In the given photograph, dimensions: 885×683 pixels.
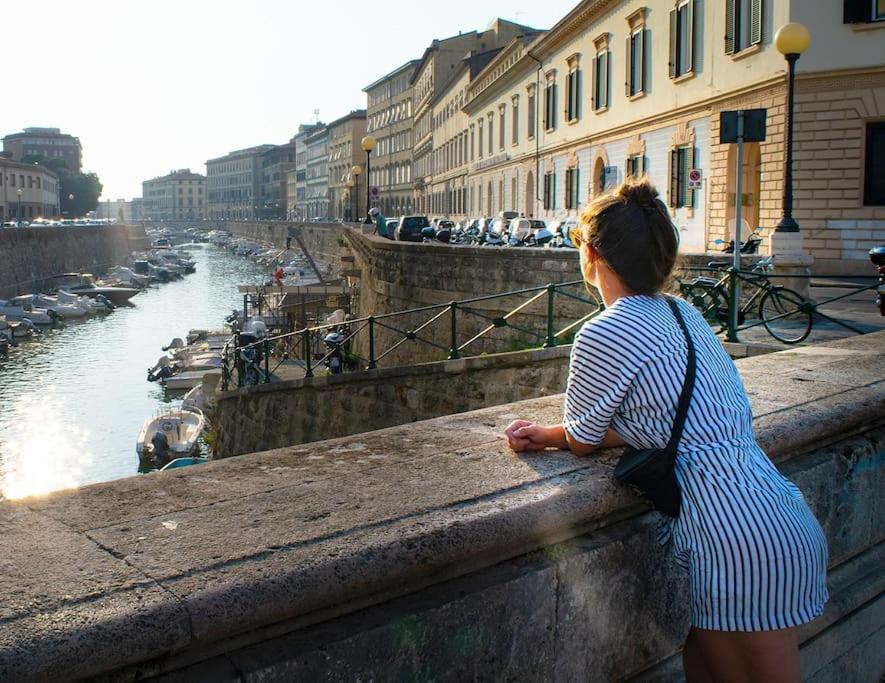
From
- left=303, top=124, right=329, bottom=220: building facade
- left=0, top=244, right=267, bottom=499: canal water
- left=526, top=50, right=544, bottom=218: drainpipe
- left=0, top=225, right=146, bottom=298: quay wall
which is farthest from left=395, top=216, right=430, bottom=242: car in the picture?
left=303, top=124, right=329, bottom=220: building facade

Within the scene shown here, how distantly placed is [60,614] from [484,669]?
101 cm

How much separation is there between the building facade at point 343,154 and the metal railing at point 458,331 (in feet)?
264

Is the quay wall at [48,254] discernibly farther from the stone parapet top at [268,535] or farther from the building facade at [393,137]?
the stone parapet top at [268,535]

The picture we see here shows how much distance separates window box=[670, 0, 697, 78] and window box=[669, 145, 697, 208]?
200 centimetres

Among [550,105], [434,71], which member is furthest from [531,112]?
[434,71]

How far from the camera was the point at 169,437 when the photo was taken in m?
25.2

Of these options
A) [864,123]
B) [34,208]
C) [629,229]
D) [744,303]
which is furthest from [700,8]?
[34,208]

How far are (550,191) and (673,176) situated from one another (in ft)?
44.3

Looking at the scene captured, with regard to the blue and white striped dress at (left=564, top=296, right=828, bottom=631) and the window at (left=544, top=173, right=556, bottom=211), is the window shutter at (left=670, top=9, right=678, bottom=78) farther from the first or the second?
the blue and white striped dress at (left=564, top=296, right=828, bottom=631)

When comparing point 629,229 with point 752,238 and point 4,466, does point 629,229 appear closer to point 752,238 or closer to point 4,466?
point 752,238

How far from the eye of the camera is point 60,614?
1.69 meters

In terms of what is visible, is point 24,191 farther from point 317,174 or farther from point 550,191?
point 550,191

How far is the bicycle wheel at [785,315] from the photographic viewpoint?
10202 mm

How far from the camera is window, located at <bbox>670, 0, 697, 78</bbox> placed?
25.0 m
